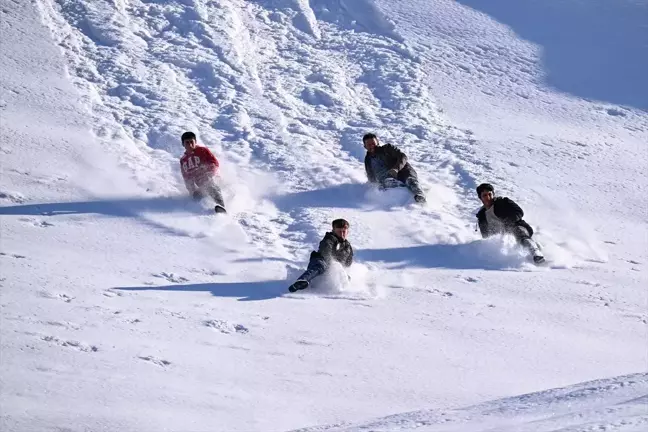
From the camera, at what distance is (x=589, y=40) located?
17391mm

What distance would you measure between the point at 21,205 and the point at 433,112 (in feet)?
21.3

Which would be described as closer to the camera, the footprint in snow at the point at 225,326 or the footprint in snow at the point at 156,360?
the footprint in snow at the point at 156,360

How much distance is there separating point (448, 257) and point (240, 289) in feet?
8.08

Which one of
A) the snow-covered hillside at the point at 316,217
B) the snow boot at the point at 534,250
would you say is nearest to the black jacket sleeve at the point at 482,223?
the snow-covered hillside at the point at 316,217

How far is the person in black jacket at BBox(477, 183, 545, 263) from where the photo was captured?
10.0m

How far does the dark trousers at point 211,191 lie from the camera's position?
34.2 ft

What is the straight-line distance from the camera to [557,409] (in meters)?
4.94

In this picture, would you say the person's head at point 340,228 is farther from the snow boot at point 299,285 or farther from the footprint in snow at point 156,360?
the footprint in snow at point 156,360

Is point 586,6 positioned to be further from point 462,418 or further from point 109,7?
point 462,418

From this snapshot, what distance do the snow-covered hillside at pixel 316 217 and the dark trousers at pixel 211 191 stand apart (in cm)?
21

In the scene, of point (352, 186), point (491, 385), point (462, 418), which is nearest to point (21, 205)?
point (352, 186)

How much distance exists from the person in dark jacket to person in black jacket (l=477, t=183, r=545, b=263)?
108cm

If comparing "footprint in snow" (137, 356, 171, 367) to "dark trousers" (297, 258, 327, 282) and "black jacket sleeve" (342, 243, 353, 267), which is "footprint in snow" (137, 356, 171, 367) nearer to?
"dark trousers" (297, 258, 327, 282)

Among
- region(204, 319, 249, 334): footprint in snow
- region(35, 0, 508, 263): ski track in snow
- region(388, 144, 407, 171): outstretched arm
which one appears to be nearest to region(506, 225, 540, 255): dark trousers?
region(35, 0, 508, 263): ski track in snow
